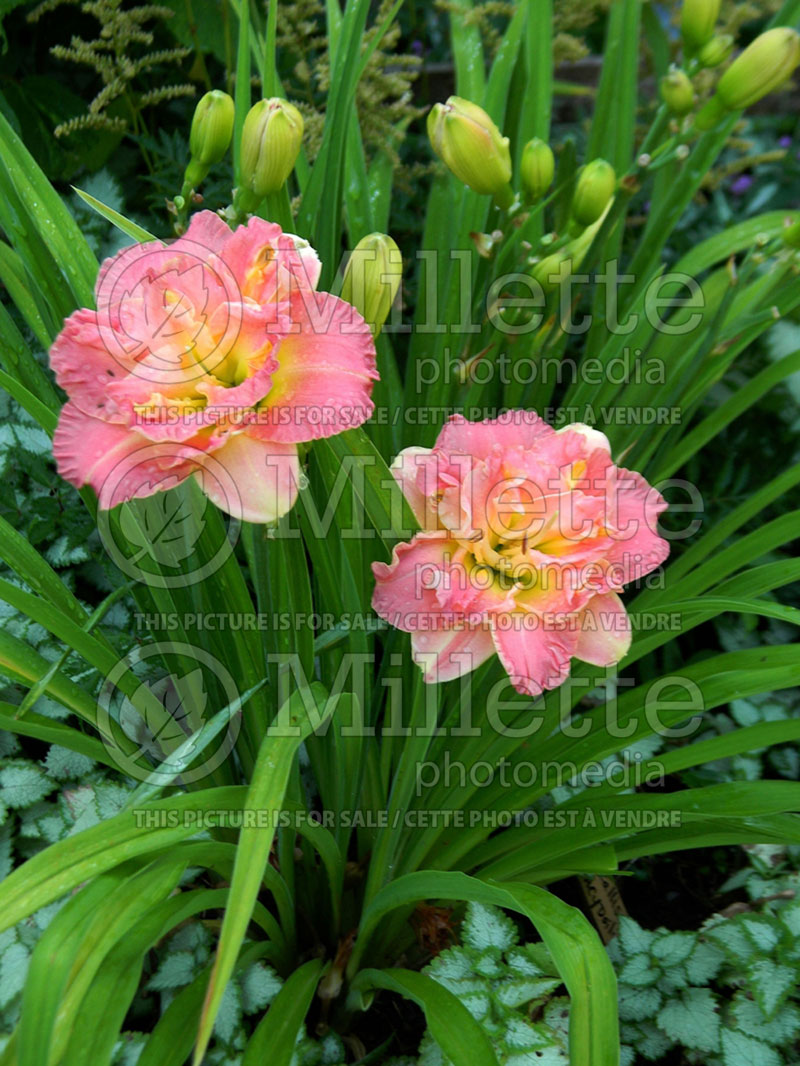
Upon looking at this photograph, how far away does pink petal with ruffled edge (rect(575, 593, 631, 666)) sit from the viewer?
0.62m

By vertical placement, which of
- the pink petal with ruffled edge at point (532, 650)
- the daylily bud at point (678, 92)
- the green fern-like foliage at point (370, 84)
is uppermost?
the green fern-like foliage at point (370, 84)

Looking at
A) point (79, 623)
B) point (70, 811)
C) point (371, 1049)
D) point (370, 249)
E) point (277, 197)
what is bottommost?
point (371, 1049)

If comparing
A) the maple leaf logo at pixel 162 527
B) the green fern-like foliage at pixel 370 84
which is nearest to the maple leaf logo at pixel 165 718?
the maple leaf logo at pixel 162 527

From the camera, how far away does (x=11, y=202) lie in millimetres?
705

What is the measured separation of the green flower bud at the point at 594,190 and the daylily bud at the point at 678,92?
0.09 m

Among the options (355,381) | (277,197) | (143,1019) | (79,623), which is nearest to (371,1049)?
(143,1019)

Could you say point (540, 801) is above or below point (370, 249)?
below

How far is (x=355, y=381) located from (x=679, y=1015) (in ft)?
1.92

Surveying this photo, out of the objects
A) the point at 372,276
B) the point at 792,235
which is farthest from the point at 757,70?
the point at 372,276

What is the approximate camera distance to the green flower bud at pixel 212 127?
637mm

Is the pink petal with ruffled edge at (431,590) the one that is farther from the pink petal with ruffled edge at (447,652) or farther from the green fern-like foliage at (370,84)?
the green fern-like foliage at (370,84)

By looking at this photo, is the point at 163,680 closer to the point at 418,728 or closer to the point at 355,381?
the point at 418,728

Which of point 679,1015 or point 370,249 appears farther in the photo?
point 679,1015

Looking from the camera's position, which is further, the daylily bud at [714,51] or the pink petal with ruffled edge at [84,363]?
the daylily bud at [714,51]
